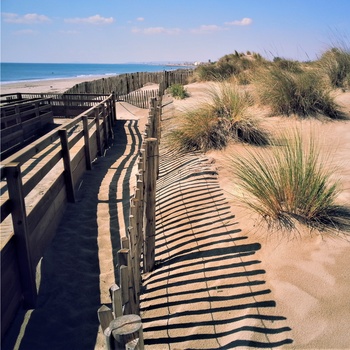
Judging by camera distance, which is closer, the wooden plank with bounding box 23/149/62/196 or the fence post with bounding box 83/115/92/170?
the wooden plank with bounding box 23/149/62/196

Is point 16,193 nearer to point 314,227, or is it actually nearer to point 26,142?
point 314,227

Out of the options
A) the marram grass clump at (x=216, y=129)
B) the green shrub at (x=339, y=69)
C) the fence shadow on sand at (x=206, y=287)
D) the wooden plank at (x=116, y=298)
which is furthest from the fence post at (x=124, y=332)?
the green shrub at (x=339, y=69)

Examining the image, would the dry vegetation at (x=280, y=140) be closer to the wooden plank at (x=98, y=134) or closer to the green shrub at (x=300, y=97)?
the green shrub at (x=300, y=97)

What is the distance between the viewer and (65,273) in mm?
3424

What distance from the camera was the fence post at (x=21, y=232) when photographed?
2.80 meters

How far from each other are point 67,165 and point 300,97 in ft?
19.3

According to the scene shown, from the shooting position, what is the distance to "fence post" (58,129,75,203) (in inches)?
188

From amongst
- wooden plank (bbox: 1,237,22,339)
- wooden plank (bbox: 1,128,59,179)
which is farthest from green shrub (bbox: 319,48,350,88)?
wooden plank (bbox: 1,237,22,339)

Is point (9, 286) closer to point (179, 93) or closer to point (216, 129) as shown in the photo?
point (216, 129)

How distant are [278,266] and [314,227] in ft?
2.22

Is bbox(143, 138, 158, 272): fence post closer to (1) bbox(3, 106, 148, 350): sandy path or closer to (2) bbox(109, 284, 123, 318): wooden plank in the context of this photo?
(1) bbox(3, 106, 148, 350): sandy path

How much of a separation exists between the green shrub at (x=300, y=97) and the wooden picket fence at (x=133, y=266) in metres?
5.58

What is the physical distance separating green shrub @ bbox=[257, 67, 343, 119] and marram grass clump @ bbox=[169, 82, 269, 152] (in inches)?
70.6

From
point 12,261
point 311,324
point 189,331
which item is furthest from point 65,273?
point 311,324
